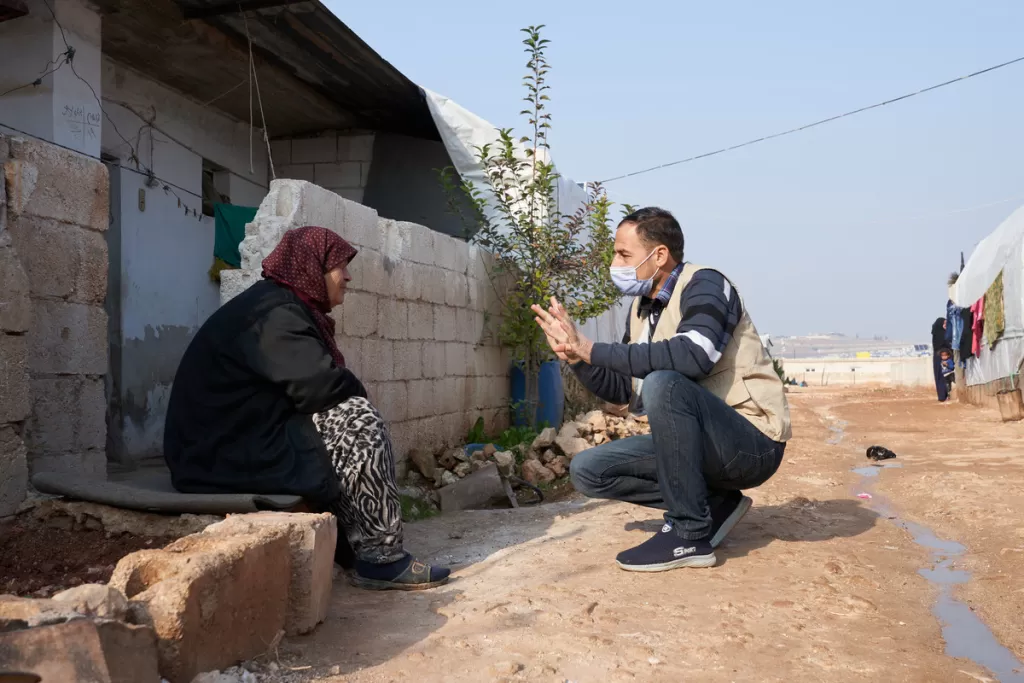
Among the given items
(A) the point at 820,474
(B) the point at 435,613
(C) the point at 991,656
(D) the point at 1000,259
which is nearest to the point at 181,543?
(B) the point at 435,613

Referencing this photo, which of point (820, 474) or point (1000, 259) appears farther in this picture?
point (1000, 259)

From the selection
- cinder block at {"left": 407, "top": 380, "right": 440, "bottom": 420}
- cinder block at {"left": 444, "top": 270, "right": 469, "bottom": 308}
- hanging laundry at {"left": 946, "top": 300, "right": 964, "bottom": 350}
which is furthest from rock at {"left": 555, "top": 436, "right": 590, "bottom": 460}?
hanging laundry at {"left": 946, "top": 300, "right": 964, "bottom": 350}

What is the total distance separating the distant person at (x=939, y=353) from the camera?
60.1 feet

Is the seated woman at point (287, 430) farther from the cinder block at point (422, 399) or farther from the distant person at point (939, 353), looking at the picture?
the distant person at point (939, 353)

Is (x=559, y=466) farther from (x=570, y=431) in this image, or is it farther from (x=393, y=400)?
(x=393, y=400)

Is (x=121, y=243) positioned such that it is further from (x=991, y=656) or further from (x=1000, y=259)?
(x=1000, y=259)

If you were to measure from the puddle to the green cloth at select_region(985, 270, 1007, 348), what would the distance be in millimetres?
10081

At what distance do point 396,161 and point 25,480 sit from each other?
6947mm

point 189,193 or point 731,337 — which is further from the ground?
point 189,193

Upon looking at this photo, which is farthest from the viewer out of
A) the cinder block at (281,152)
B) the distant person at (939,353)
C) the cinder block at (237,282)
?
the distant person at (939,353)

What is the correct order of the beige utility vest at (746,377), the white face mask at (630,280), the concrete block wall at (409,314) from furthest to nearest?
the concrete block wall at (409,314) → the white face mask at (630,280) → the beige utility vest at (746,377)

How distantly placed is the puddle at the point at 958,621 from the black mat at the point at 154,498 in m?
2.15

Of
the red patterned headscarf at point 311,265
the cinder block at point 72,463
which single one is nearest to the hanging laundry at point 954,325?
the red patterned headscarf at point 311,265

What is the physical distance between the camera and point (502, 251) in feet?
27.7
